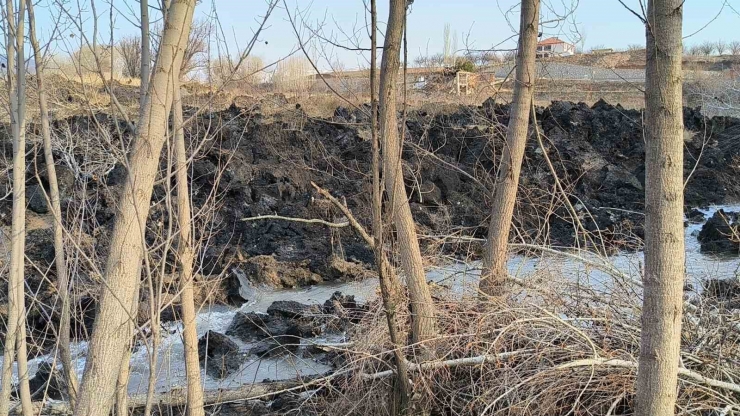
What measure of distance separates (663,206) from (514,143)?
3.08 m

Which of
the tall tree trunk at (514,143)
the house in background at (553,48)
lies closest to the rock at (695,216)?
the house in background at (553,48)

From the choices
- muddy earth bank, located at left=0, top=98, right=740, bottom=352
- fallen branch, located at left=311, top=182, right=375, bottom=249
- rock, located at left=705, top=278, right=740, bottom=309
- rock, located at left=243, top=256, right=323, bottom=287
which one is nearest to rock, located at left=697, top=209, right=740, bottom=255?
muddy earth bank, located at left=0, top=98, right=740, bottom=352

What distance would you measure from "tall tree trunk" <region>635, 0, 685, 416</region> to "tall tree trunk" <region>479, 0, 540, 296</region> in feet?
8.65

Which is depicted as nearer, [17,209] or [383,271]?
[17,209]

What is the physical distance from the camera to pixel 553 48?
5.71 metres

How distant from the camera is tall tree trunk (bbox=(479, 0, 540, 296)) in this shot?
17.1 ft

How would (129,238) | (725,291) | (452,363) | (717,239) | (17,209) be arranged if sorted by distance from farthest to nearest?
(717,239)
(725,291)
(452,363)
(17,209)
(129,238)

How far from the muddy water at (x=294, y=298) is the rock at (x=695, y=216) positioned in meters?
1.70

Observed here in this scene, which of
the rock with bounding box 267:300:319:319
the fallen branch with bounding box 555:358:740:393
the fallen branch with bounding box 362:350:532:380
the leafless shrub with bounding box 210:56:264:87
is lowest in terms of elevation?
the rock with bounding box 267:300:319:319

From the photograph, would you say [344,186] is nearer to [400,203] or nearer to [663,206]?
[400,203]

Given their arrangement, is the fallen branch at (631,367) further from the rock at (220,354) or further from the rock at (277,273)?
the rock at (277,273)

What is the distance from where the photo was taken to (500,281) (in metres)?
5.00

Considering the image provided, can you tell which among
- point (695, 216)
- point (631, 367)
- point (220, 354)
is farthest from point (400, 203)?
point (695, 216)

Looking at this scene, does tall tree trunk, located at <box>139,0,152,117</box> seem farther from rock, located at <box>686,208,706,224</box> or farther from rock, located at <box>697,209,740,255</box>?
rock, located at <box>686,208,706,224</box>
